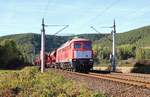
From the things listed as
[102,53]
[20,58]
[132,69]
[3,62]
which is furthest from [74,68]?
[102,53]

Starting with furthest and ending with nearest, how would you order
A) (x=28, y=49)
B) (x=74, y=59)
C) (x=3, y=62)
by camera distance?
(x=28, y=49) < (x=3, y=62) < (x=74, y=59)

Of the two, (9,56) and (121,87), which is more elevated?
(9,56)

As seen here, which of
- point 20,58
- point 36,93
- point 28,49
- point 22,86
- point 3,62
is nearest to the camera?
point 36,93

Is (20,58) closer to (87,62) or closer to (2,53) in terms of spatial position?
(2,53)

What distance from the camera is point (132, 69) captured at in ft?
164

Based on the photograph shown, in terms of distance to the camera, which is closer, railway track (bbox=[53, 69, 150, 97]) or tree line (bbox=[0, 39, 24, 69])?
railway track (bbox=[53, 69, 150, 97])

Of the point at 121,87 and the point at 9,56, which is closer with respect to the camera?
the point at 121,87

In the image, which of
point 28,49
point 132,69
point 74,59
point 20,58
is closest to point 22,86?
point 74,59

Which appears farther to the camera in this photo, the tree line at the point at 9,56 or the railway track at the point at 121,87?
the tree line at the point at 9,56

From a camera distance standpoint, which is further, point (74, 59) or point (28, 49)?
point (28, 49)

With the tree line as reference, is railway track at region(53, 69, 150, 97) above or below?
below

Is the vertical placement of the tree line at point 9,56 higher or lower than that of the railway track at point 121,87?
higher

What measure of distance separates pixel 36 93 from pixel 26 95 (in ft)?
1.73

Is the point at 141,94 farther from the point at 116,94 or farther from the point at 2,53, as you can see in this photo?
the point at 2,53
